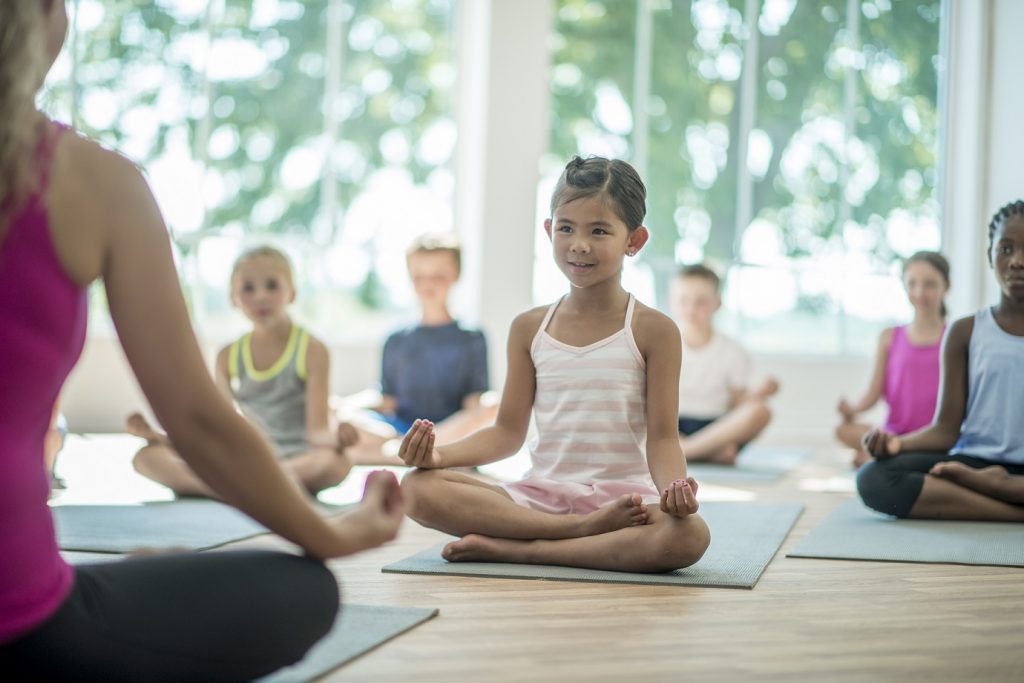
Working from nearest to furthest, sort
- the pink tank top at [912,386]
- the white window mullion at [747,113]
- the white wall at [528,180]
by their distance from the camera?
the pink tank top at [912,386], the white wall at [528,180], the white window mullion at [747,113]

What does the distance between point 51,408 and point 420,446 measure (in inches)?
43.6

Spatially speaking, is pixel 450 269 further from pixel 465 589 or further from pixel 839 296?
pixel 839 296

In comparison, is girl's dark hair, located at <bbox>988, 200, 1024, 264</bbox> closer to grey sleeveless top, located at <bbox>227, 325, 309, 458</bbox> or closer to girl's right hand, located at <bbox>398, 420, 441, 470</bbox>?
girl's right hand, located at <bbox>398, 420, 441, 470</bbox>

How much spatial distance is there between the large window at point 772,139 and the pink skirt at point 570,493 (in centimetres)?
384

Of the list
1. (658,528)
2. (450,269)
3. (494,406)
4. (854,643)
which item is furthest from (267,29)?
(854,643)

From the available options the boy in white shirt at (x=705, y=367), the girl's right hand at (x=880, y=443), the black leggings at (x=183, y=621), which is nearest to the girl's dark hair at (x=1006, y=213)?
the girl's right hand at (x=880, y=443)

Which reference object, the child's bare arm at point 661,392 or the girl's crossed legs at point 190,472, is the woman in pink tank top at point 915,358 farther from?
the child's bare arm at point 661,392

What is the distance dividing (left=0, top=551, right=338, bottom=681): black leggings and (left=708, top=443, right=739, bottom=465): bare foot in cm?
346

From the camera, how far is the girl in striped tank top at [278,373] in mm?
3330

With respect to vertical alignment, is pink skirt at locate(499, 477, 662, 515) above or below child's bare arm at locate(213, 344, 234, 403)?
below

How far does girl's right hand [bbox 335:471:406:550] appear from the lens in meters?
1.25

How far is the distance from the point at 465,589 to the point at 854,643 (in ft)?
2.12

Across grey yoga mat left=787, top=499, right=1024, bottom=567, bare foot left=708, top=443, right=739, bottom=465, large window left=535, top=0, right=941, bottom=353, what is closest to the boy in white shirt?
bare foot left=708, top=443, right=739, bottom=465

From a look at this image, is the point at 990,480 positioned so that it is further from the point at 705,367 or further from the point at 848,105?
the point at 848,105
